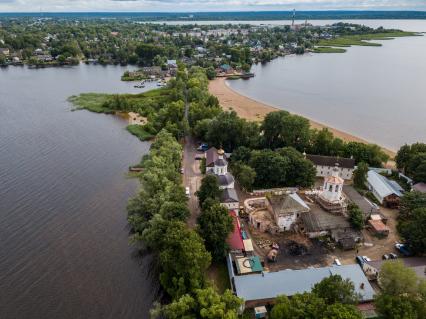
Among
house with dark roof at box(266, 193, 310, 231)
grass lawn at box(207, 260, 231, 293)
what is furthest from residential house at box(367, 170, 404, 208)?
grass lawn at box(207, 260, 231, 293)

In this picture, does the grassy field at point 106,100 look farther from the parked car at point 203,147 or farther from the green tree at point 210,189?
the green tree at point 210,189

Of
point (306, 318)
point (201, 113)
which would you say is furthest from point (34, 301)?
point (201, 113)

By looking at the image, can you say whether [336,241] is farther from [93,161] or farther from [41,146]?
[41,146]

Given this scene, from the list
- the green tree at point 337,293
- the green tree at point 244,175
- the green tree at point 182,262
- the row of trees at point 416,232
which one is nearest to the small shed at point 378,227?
the row of trees at point 416,232

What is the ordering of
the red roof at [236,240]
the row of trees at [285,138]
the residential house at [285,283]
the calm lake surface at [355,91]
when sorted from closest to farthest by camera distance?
the residential house at [285,283] < the red roof at [236,240] < the row of trees at [285,138] < the calm lake surface at [355,91]

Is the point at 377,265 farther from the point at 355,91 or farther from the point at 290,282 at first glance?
the point at 355,91

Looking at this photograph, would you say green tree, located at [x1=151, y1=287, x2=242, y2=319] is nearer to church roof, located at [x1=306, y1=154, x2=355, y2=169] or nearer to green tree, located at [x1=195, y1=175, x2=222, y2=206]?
green tree, located at [x1=195, y1=175, x2=222, y2=206]
